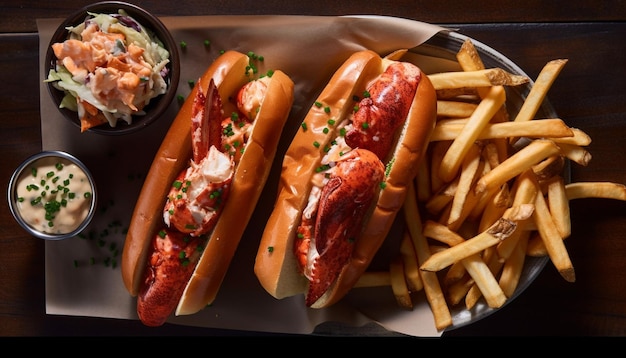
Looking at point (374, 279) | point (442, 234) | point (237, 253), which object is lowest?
point (237, 253)

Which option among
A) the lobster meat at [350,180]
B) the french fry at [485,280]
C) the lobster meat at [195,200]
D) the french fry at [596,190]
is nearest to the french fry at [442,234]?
the french fry at [485,280]

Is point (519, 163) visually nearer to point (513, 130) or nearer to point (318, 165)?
point (513, 130)

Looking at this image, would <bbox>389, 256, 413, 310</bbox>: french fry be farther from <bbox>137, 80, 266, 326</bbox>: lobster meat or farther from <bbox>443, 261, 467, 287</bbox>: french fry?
<bbox>137, 80, 266, 326</bbox>: lobster meat

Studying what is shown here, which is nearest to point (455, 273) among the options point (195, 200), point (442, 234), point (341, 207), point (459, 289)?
point (459, 289)

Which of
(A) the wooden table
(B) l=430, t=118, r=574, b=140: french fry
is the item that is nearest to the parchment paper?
(A) the wooden table

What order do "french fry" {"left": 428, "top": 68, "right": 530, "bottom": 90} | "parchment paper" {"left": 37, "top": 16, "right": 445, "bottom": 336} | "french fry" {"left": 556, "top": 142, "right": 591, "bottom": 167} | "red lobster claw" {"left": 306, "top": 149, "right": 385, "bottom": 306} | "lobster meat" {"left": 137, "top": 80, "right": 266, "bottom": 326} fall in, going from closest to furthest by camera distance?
"red lobster claw" {"left": 306, "top": 149, "right": 385, "bottom": 306}
"lobster meat" {"left": 137, "top": 80, "right": 266, "bottom": 326}
"french fry" {"left": 428, "top": 68, "right": 530, "bottom": 90}
"french fry" {"left": 556, "top": 142, "right": 591, "bottom": 167}
"parchment paper" {"left": 37, "top": 16, "right": 445, "bottom": 336}

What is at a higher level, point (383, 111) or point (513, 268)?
point (383, 111)

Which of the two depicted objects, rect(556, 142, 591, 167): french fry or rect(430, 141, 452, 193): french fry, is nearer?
rect(556, 142, 591, 167): french fry
